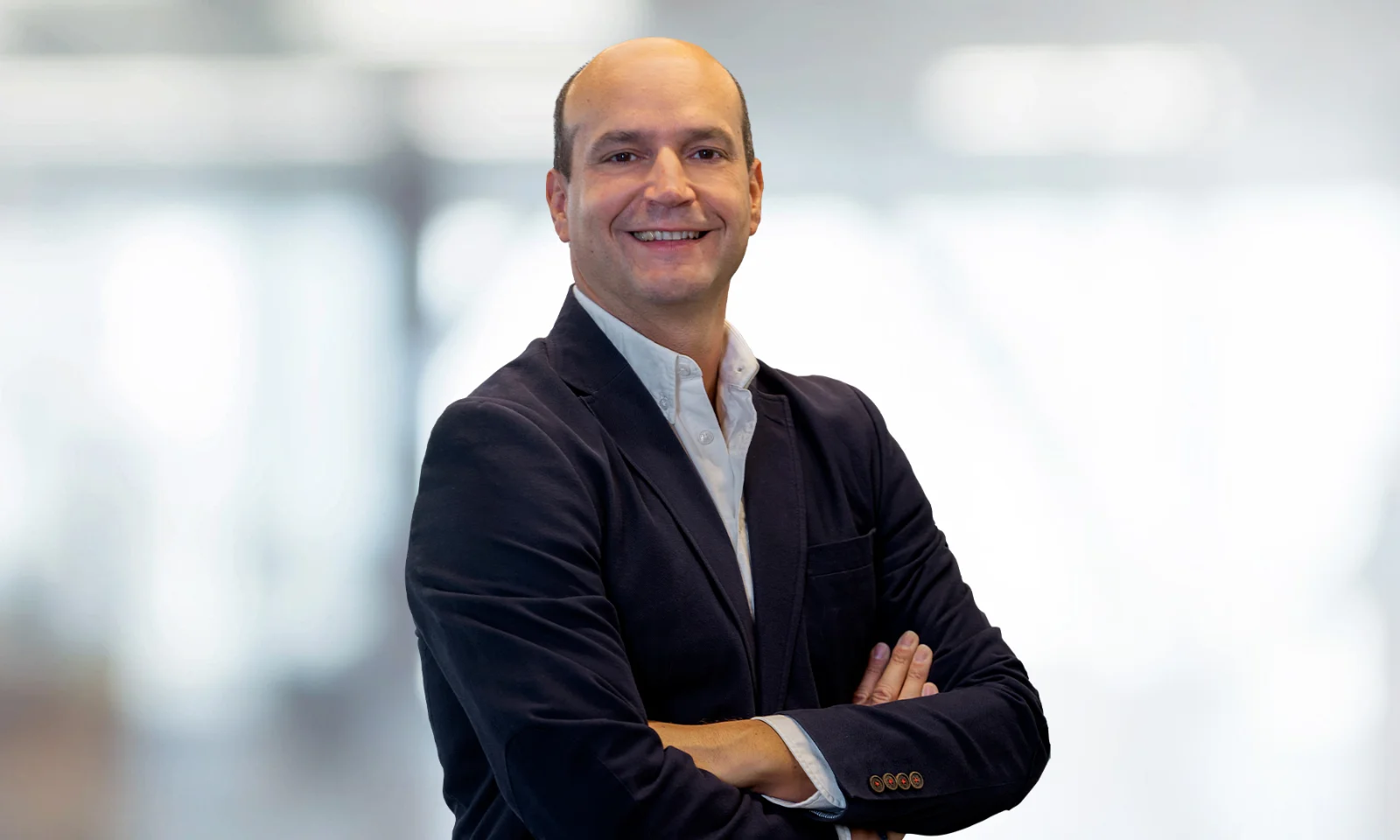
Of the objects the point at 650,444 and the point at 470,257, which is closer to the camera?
the point at 650,444

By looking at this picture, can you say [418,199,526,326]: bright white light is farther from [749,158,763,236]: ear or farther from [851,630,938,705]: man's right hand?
[851,630,938,705]: man's right hand

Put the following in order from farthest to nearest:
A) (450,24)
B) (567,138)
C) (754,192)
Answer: (450,24) → (754,192) → (567,138)

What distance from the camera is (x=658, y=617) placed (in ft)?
5.60

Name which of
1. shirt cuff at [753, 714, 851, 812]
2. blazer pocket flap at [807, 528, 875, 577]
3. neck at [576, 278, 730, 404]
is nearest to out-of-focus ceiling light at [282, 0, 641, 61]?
neck at [576, 278, 730, 404]

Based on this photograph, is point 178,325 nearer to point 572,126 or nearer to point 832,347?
point 832,347

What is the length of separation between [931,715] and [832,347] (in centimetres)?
220

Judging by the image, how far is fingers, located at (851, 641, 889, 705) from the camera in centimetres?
193

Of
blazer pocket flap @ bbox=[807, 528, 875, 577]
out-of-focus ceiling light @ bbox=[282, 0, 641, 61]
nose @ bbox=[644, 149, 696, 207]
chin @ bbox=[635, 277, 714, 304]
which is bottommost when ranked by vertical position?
blazer pocket flap @ bbox=[807, 528, 875, 577]

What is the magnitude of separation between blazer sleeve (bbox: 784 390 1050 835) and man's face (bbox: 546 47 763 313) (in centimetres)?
43

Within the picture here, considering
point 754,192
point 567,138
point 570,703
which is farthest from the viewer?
point 754,192

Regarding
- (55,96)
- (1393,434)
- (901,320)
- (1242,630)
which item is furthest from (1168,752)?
(55,96)

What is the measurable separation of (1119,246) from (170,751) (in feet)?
10.5

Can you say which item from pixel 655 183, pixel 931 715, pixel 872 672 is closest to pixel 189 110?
pixel 655 183

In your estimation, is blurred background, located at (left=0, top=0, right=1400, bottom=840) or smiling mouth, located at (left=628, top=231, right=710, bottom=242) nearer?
smiling mouth, located at (left=628, top=231, right=710, bottom=242)
